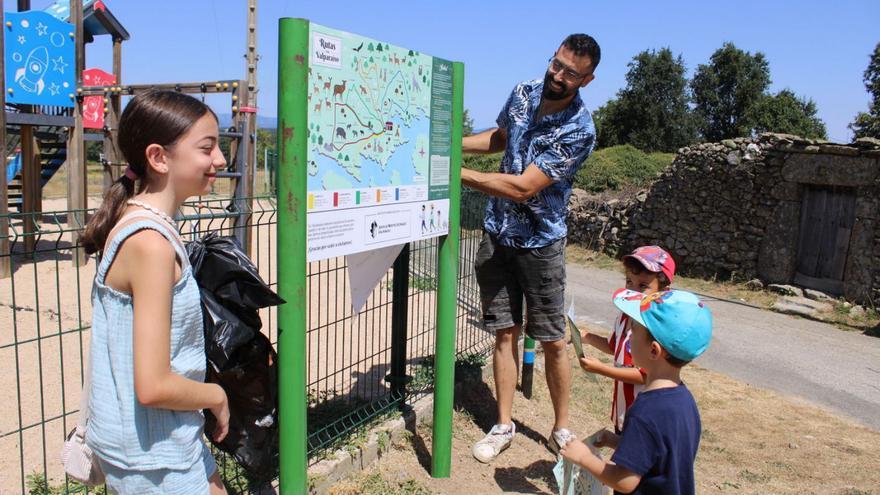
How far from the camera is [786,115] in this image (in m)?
39.5

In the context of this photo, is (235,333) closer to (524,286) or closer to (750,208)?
(524,286)

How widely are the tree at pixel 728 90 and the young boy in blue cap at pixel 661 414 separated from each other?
1697 inches

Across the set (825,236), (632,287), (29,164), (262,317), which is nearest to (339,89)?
(632,287)

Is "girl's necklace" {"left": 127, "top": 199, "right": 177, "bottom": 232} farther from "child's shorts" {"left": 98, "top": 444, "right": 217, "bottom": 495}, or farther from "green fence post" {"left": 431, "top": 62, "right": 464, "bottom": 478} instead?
"green fence post" {"left": 431, "top": 62, "right": 464, "bottom": 478}

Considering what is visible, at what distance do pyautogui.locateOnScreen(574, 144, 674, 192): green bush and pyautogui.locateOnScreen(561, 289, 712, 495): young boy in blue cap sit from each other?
17.7m

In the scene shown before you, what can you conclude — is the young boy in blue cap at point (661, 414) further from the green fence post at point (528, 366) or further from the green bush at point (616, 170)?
the green bush at point (616, 170)

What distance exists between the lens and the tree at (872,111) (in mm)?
28011

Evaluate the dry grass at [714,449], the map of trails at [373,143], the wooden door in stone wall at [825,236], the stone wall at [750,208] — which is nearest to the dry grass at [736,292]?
the stone wall at [750,208]

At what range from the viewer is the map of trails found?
8.07 ft

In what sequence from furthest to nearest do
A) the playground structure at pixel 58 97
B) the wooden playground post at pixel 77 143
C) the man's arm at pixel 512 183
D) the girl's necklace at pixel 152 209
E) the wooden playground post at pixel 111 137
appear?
1. the wooden playground post at pixel 111 137
2. the wooden playground post at pixel 77 143
3. the playground structure at pixel 58 97
4. the man's arm at pixel 512 183
5. the girl's necklace at pixel 152 209

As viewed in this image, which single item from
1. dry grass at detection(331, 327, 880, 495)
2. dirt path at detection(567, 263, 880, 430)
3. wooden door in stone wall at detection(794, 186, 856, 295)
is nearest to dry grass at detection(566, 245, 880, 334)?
dirt path at detection(567, 263, 880, 430)

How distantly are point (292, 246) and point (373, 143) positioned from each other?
0.64 meters

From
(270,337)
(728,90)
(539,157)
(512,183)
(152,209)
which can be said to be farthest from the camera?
(728,90)

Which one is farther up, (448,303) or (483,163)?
(483,163)
